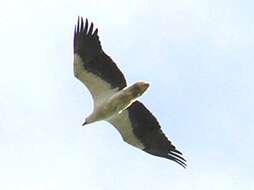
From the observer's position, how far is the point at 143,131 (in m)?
68.9

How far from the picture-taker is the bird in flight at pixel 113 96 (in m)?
67.1

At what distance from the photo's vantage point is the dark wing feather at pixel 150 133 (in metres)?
68.1

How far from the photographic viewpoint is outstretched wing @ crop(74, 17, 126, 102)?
67.3m

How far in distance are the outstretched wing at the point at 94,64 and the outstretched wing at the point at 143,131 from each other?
1058 millimetres

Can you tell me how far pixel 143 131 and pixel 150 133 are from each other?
13.8 inches

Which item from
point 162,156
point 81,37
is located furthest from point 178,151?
point 81,37

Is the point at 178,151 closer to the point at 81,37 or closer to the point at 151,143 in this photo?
the point at 151,143

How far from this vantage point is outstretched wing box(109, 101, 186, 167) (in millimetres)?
68125

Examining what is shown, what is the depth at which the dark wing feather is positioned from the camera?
68.1 metres

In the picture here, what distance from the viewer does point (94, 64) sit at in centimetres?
6756

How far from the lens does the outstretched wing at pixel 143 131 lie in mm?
68125

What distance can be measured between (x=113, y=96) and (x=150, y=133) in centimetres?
229

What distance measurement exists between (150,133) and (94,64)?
320 centimetres

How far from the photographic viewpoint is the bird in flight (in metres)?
67.1
